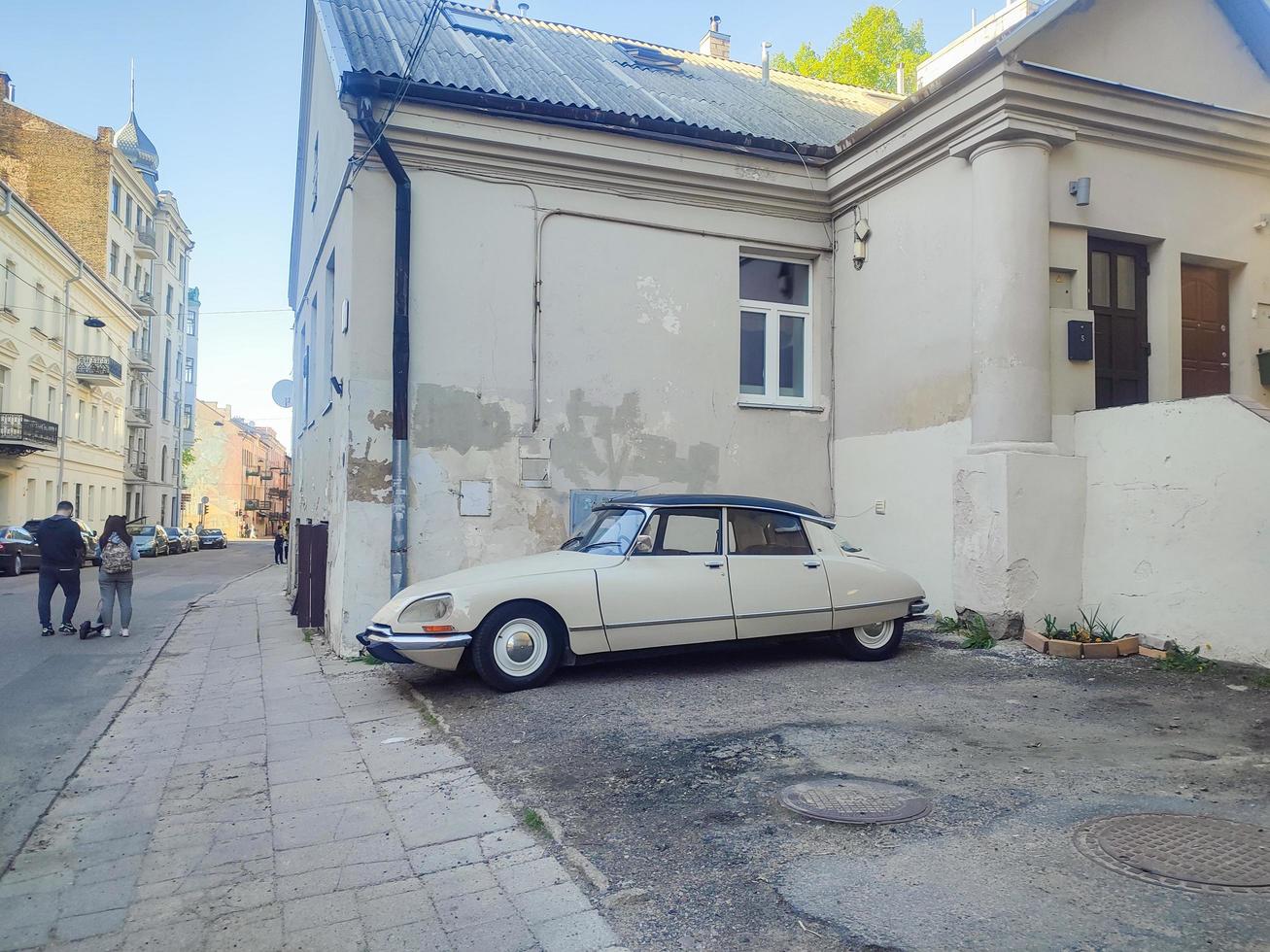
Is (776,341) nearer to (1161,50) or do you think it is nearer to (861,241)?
(861,241)

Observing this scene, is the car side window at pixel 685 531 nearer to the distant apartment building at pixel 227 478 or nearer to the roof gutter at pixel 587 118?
the roof gutter at pixel 587 118

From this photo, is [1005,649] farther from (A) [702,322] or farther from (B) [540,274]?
(B) [540,274]

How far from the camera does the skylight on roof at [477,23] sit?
12.9 m

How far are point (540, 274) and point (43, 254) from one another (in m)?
32.9

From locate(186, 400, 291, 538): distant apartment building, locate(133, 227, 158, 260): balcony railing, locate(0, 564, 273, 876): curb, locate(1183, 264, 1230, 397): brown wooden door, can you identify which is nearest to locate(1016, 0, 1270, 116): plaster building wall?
locate(1183, 264, 1230, 397): brown wooden door

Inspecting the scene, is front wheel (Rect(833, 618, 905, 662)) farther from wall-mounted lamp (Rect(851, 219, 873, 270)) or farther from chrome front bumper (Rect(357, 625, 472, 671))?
wall-mounted lamp (Rect(851, 219, 873, 270))

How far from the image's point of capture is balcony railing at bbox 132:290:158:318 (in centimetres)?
4884

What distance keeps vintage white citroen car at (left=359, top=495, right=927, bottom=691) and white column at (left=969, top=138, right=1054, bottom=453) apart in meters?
1.79


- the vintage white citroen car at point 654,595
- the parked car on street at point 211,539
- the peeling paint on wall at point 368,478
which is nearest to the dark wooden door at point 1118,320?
the vintage white citroen car at point 654,595

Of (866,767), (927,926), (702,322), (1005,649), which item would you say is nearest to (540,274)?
(702,322)

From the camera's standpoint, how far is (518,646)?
255 inches

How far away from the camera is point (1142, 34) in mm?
8922

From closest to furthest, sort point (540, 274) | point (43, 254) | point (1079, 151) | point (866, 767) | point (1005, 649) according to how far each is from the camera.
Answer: point (866, 767) → point (1005, 649) → point (1079, 151) → point (540, 274) → point (43, 254)

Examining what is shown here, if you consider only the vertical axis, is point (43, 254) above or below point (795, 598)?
above
